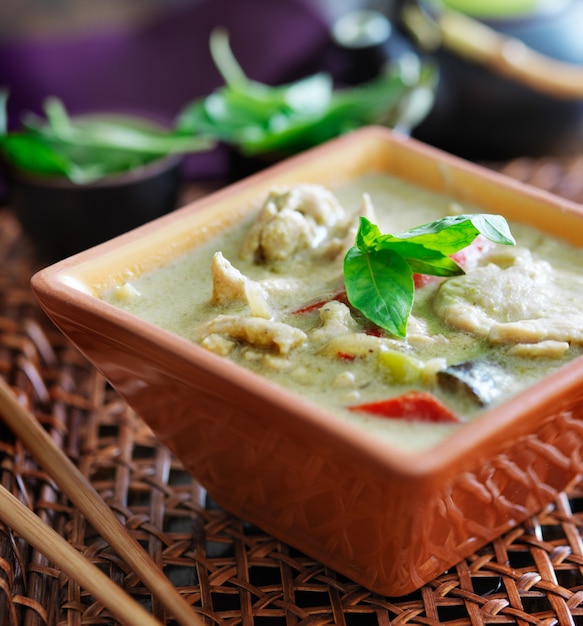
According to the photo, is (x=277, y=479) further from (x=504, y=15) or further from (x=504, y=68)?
(x=504, y=15)

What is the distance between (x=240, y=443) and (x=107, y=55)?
267 centimetres

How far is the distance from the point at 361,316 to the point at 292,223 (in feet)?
1.10

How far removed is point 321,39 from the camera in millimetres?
4070

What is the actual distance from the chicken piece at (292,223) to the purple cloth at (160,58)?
1.69 meters

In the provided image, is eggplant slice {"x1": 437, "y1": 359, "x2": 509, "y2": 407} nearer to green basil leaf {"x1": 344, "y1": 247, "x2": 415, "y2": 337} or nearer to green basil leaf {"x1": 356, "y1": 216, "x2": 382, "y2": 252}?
green basil leaf {"x1": 344, "y1": 247, "x2": 415, "y2": 337}

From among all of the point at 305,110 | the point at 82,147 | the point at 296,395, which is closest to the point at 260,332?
the point at 296,395

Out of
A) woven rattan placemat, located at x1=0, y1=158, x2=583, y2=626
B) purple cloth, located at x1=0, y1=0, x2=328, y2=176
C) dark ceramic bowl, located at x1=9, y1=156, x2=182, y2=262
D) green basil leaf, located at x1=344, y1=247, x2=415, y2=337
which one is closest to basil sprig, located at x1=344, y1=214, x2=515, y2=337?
green basil leaf, located at x1=344, y1=247, x2=415, y2=337

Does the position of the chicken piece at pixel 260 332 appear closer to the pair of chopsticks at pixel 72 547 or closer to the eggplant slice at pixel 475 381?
the eggplant slice at pixel 475 381

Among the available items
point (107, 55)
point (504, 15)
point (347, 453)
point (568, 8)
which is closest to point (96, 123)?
point (107, 55)

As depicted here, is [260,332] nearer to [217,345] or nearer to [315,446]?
[217,345]

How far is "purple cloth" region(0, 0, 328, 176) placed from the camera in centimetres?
393

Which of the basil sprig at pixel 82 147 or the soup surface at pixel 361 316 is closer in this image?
the soup surface at pixel 361 316

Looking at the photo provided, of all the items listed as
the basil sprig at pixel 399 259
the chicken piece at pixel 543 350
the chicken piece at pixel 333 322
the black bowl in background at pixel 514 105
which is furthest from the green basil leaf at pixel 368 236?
the black bowl in background at pixel 514 105

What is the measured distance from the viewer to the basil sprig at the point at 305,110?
10.3ft
